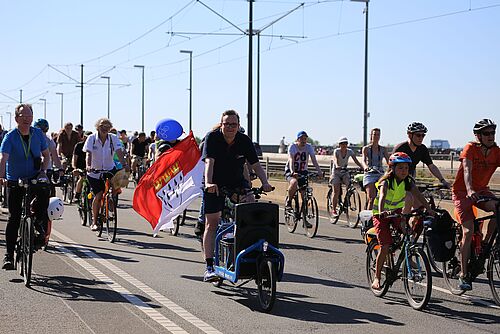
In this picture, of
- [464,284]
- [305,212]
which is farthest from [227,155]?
[305,212]

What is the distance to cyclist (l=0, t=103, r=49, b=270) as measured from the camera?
35.0ft

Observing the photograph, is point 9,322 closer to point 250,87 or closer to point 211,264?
point 211,264

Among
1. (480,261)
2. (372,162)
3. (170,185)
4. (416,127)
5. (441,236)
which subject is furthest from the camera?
(372,162)

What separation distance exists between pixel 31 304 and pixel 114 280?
5.66ft

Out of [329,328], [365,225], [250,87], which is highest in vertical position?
[250,87]

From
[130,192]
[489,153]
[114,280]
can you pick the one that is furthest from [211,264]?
[130,192]

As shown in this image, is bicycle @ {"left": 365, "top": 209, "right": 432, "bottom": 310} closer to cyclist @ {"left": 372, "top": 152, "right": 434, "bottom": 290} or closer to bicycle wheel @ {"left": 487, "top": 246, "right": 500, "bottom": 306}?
cyclist @ {"left": 372, "top": 152, "right": 434, "bottom": 290}

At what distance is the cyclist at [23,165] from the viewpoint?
10.7m

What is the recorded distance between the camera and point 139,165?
30.9 m

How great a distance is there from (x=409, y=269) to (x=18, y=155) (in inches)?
175

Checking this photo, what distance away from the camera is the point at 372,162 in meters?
16.3

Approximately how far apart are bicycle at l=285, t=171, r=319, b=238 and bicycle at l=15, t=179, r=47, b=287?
6.56 m

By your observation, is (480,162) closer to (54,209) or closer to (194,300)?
(194,300)

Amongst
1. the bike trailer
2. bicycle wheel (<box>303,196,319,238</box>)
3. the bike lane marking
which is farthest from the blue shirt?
bicycle wheel (<box>303,196,319,238</box>)
